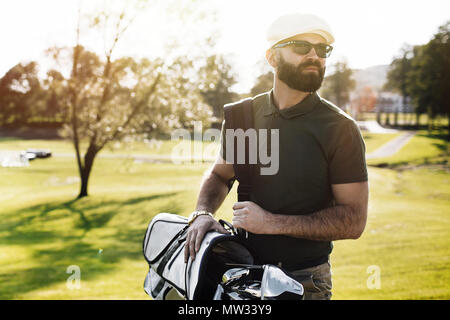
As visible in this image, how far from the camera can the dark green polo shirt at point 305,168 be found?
1.87 meters

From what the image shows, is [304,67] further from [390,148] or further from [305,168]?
[390,148]

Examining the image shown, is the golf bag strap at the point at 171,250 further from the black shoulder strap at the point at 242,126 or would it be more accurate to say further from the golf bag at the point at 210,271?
the black shoulder strap at the point at 242,126

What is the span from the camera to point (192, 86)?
928 inches

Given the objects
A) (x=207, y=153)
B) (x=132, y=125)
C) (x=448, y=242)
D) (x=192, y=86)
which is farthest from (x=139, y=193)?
(x=207, y=153)

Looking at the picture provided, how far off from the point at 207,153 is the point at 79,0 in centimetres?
2263

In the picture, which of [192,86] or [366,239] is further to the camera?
[192,86]

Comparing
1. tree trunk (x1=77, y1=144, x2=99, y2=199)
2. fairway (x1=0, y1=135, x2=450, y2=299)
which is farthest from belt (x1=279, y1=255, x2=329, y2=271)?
tree trunk (x1=77, y1=144, x2=99, y2=199)

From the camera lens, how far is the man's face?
2006 millimetres

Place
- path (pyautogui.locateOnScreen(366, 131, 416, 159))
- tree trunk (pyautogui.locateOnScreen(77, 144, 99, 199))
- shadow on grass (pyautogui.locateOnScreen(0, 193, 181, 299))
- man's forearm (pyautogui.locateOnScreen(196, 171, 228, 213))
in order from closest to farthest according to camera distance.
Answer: man's forearm (pyautogui.locateOnScreen(196, 171, 228, 213)) → shadow on grass (pyautogui.locateOnScreen(0, 193, 181, 299)) → tree trunk (pyautogui.locateOnScreen(77, 144, 99, 199)) → path (pyautogui.locateOnScreen(366, 131, 416, 159))

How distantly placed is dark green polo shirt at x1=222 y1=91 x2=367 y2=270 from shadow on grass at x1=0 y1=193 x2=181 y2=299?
20.6 feet

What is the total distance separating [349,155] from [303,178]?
0.22 metres

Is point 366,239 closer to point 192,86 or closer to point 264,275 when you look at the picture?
point 264,275

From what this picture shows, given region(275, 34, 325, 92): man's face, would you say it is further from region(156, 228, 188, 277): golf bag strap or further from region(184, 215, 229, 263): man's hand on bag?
region(156, 228, 188, 277): golf bag strap

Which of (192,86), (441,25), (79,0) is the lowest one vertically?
(192,86)
